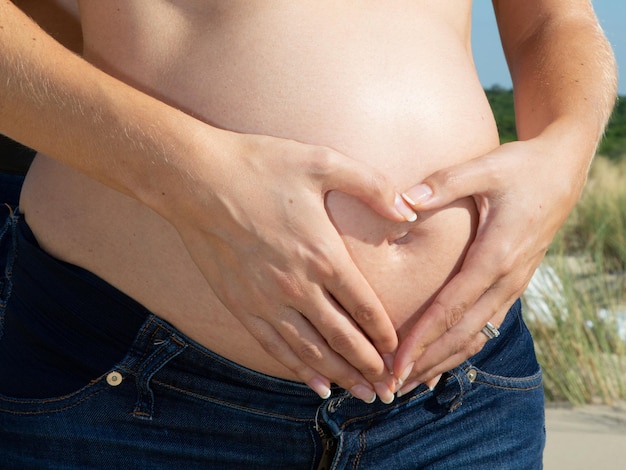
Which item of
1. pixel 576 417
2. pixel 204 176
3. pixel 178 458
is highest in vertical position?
pixel 204 176

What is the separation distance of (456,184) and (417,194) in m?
0.06

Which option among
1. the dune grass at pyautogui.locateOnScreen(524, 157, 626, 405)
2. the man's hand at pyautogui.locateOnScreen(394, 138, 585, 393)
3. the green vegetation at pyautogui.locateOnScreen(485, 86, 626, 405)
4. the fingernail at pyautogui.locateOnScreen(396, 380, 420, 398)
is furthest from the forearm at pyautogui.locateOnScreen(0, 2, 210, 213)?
the dune grass at pyautogui.locateOnScreen(524, 157, 626, 405)

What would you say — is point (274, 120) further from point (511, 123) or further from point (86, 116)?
point (511, 123)

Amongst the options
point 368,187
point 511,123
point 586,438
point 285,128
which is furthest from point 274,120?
point 511,123

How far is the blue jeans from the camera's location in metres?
1.27

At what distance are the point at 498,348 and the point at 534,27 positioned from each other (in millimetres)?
685

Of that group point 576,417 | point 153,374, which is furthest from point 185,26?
point 576,417

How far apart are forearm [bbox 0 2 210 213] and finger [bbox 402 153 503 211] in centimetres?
33

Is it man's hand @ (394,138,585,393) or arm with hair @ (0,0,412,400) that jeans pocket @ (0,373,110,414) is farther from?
man's hand @ (394,138,585,393)

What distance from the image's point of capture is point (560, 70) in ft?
4.91

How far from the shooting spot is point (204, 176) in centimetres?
105

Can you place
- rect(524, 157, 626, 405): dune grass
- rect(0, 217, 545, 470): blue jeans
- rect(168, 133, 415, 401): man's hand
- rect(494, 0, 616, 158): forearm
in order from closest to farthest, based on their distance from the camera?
rect(168, 133, 415, 401): man's hand → rect(0, 217, 545, 470): blue jeans → rect(494, 0, 616, 158): forearm → rect(524, 157, 626, 405): dune grass

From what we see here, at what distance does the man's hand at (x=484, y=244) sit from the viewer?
3.83 ft

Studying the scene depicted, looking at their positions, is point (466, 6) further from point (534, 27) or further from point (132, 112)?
point (132, 112)
